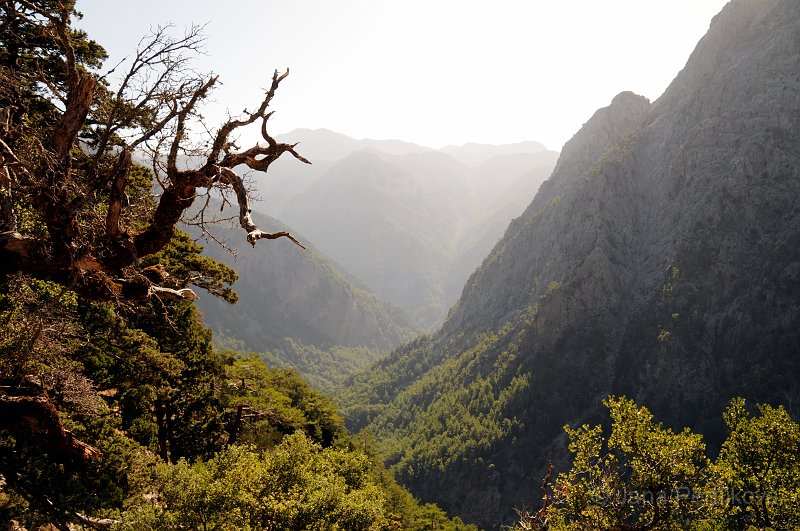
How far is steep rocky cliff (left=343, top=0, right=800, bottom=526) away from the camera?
127m

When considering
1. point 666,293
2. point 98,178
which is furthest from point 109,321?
point 666,293

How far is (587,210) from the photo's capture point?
176625mm

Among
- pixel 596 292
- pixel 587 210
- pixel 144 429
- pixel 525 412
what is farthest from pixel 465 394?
pixel 144 429

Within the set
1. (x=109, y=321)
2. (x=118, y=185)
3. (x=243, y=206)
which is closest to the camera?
(x=118, y=185)

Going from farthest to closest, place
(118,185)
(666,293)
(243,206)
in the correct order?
1. (666,293)
2. (243,206)
3. (118,185)

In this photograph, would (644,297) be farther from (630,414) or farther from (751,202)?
(630,414)

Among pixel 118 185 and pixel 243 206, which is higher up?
pixel 118 185

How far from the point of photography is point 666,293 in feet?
487

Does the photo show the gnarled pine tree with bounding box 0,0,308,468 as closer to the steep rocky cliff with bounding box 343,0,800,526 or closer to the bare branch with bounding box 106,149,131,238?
the bare branch with bounding box 106,149,131,238

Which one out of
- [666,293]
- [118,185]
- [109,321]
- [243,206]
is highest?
[118,185]

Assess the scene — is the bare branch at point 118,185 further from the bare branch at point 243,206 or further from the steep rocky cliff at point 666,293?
the steep rocky cliff at point 666,293

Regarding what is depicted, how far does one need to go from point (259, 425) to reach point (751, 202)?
6450 inches

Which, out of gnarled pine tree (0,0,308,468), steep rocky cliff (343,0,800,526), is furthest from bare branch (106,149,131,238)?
steep rocky cliff (343,0,800,526)

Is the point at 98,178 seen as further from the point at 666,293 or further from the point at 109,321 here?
the point at 666,293
